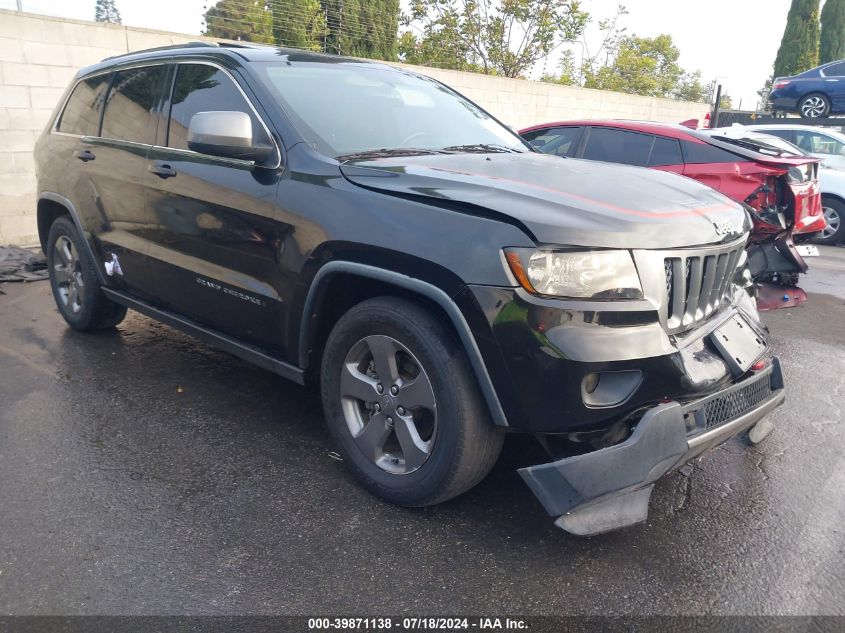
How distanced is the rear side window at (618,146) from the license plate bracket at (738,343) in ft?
14.0

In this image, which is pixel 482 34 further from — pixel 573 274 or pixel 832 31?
pixel 832 31

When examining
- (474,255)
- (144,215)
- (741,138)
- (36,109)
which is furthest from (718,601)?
(36,109)

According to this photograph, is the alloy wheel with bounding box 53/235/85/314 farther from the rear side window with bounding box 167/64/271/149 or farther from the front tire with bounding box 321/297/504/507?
the front tire with bounding box 321/297/504/507

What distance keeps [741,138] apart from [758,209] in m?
1.39

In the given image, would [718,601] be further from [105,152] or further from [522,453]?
[105,152]

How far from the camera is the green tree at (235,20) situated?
1138 cm

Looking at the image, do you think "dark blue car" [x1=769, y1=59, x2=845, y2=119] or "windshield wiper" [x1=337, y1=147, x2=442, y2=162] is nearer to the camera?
"windshield wiper" [x1=337, y1=147, x2=442, y2=162]

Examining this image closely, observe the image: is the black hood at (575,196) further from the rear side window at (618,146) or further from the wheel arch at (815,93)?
the wheel arch at (815,93)

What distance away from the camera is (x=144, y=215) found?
4133 millimetres

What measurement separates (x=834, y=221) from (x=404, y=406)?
34.4 feet

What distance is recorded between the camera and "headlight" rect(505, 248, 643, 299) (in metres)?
2.45

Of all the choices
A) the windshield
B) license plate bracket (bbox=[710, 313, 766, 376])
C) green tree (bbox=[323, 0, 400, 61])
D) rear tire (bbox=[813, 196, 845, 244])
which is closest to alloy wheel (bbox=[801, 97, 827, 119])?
rear tire (bbox=[813, 196, 845, 244])

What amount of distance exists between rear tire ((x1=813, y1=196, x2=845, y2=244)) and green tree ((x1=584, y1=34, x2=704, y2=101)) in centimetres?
1409

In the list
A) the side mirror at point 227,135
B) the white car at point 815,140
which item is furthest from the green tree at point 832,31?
the side mirror at point 227,135
